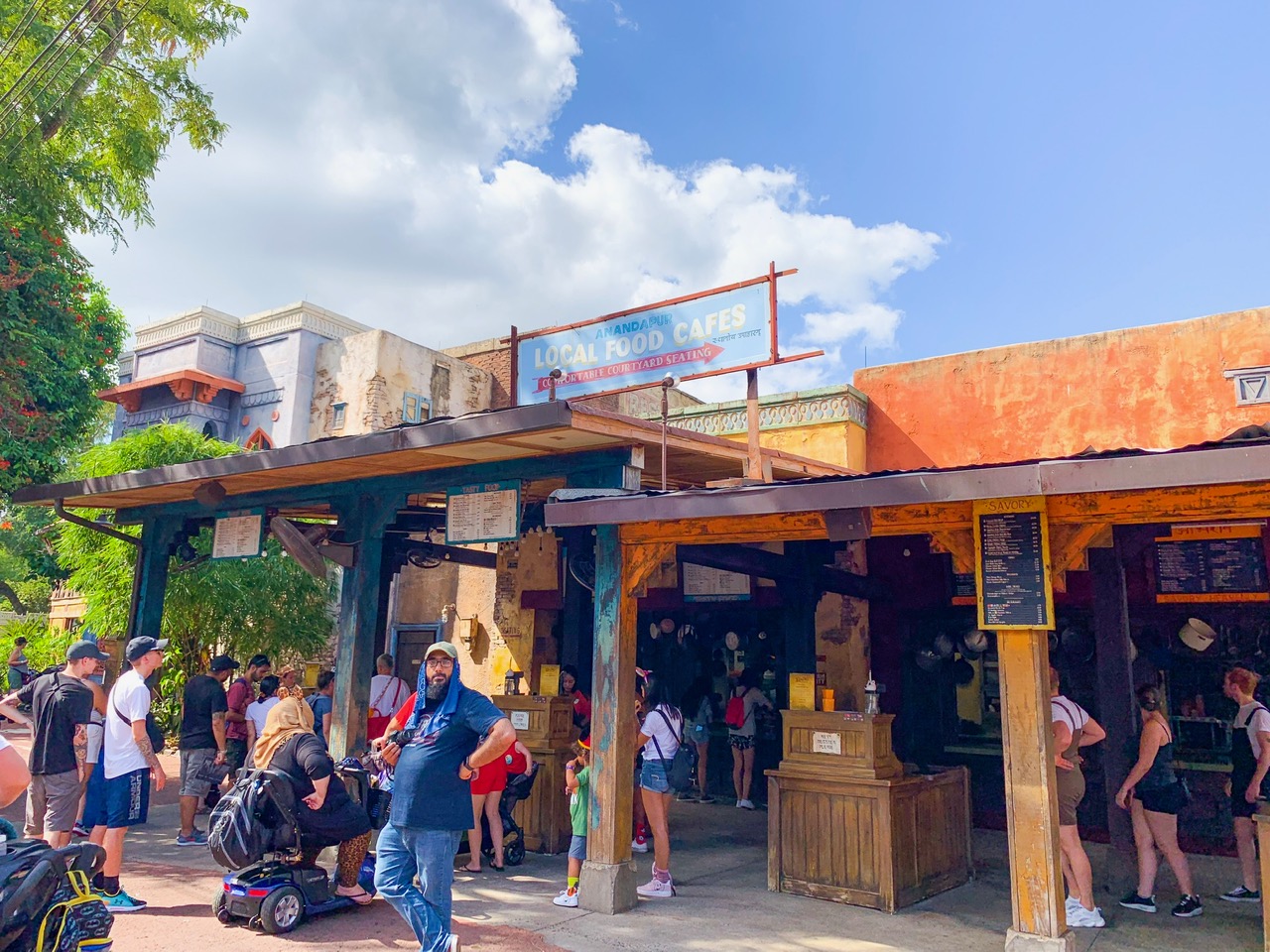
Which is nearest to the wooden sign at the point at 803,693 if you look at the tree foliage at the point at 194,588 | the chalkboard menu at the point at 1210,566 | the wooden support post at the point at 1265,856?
the wooden support post at the point at 1265,856

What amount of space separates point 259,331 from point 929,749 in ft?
64.5

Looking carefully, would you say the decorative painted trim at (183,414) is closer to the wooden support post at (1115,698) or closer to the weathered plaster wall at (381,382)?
the weathered plaster wall at (381,382)

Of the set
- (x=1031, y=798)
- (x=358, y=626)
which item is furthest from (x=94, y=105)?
(x=1031, y=798)

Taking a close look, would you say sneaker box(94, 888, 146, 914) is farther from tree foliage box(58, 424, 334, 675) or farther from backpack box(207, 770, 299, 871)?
tree foliage box(58, 424, 334, 675)

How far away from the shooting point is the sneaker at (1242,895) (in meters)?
7.16

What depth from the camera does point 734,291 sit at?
26.6 feet

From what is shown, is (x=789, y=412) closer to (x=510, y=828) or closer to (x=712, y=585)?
(x=712, y=585)

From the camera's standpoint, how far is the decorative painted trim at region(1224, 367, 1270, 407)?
1021cm

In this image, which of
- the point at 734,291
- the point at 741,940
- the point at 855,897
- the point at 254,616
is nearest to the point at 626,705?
the point at 741,940

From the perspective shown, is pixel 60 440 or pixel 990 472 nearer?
pixel 990 472

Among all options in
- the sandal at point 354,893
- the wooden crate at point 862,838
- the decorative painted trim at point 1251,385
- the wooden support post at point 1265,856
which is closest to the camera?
the wooden support post at point 1265,856

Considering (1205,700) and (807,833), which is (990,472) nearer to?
(807,833)

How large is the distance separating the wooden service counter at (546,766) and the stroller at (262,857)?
267 centimetres

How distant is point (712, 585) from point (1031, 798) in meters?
6.93
